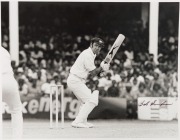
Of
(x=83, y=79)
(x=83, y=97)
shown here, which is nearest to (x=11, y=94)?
(x=83, y=97)

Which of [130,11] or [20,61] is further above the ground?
[130,11]

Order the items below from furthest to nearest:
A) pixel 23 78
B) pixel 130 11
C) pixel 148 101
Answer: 1. pixel 130 11
2. pixel 23 78
3. pixel 148 101

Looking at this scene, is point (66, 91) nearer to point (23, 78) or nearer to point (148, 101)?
point (23, 78)

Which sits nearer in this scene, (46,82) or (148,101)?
(148,101)

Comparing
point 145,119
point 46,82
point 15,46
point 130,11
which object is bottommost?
point 145,119

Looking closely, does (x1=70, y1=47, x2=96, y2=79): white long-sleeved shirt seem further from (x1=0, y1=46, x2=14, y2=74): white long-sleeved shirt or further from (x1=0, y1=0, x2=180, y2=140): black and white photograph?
(x1=0, y1=46, x2=14, y2=74): white long-sleeved shirt

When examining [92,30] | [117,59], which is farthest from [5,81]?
[92,30]

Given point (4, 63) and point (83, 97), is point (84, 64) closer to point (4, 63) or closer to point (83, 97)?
point (83, 97)

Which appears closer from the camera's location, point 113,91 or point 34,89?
point 113,91
